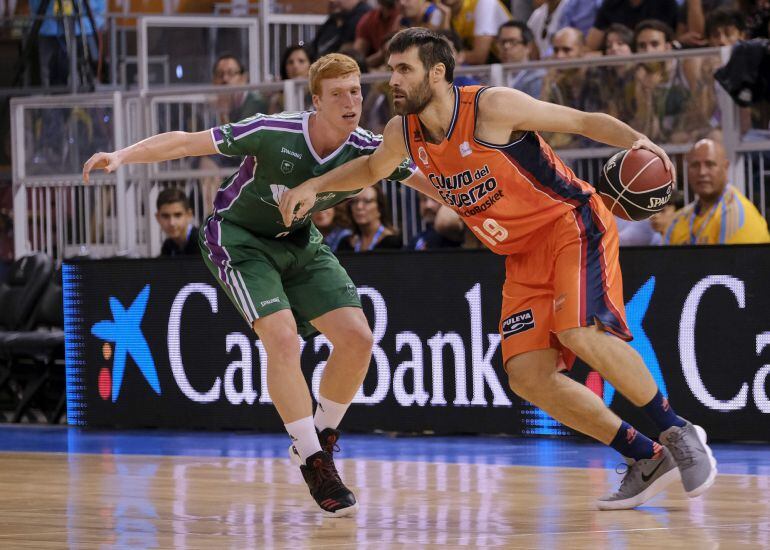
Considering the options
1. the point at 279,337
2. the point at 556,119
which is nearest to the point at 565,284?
the point at 556,119

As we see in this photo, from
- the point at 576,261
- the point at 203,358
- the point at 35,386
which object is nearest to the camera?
the point at 576,261

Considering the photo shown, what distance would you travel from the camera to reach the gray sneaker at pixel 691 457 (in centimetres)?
662

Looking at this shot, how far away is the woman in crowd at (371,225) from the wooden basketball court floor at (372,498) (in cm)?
146

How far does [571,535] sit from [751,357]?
376cm

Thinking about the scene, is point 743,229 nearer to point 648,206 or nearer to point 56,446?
point 648,206

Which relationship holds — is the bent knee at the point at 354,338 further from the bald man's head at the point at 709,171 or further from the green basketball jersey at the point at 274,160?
the bald man's head at the point at 709,171

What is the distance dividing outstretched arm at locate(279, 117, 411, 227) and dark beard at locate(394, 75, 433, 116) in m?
0.23

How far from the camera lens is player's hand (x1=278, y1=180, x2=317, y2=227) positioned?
686 cm

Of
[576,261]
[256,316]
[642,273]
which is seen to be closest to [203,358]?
[642,273]

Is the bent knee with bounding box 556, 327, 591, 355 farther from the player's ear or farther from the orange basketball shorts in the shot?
the player's ear

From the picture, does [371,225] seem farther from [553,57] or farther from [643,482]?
[643,482]

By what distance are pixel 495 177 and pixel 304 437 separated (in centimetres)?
147

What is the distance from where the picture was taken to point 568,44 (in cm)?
1205

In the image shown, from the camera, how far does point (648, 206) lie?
6.80 m
